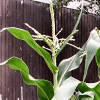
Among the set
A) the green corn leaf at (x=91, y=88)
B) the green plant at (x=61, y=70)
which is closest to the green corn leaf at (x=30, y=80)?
the green plant at (x=61, y=70)

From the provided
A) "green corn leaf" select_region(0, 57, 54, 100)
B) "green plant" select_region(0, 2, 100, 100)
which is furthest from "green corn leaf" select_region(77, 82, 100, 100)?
"green corn leaf" select_region(0, 57, 54, 100)

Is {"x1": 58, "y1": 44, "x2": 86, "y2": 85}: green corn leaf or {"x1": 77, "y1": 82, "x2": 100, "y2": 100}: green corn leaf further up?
{"x1": 58, "y1": 44, "x2": 86, "y2": 85}: green corn leaf

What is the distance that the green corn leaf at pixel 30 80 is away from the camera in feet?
3.28

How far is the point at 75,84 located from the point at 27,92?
2.66m

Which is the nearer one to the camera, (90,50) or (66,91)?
(66,91)

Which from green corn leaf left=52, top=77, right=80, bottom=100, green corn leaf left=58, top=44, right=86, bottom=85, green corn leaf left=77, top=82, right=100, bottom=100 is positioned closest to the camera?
green corn leaf left=52, top=77, right=80, bottom=100

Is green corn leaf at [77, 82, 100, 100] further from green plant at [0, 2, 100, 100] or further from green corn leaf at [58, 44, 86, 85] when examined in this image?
green corn leaf at [58, 44, 86, 85]

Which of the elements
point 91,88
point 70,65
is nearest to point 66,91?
point 91,88

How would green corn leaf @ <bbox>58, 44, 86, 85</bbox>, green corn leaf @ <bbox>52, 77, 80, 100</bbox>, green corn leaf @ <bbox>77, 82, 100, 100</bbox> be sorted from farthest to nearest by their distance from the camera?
1. green corn leaf @ <bbox>58, 44, 86, 85</bbox>
2. green corn leaf @ <bbox>77, 82, 100, 100</bbox>
3. green corn leaf @ <bbox>52, 77, 80, 100</bbox>

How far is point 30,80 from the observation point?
1.02 m

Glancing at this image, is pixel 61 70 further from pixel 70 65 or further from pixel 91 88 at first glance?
pixel 91 88

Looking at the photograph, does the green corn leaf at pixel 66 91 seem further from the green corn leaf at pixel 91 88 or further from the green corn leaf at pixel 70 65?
the green corn leaf at pixel 70 65

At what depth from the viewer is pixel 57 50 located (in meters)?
1.09

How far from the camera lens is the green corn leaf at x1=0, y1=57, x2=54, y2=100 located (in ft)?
3.28
